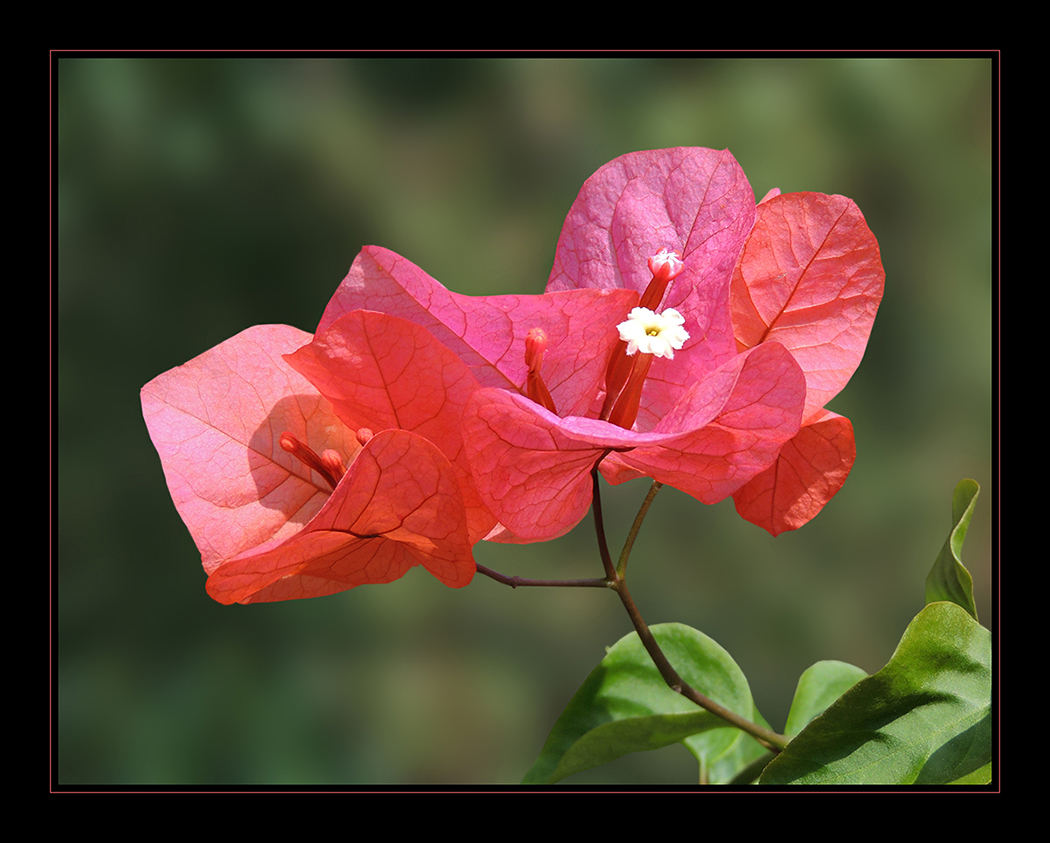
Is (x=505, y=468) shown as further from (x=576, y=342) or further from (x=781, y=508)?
(x=781, y=508)

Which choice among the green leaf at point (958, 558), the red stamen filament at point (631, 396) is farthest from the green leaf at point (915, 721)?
the red stamen filament at point (631, 396)

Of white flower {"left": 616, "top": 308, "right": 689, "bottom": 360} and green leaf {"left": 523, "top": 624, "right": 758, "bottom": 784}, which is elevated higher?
white flower {"left": 616, "top": 308, "right": 689, "bottom": 360}

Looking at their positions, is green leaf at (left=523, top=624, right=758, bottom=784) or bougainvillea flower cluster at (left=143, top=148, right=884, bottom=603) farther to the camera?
green leaf at (left=523, top=624, right=758, bottom=784)

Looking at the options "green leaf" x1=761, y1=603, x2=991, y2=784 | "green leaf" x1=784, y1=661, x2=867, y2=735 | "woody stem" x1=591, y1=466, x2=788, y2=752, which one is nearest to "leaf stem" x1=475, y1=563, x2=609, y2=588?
"woody stem" x1=591, y1=466, x2=788, y2=752

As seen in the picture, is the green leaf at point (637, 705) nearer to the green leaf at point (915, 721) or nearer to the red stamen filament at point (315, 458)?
the green leaf at point (915, 721)

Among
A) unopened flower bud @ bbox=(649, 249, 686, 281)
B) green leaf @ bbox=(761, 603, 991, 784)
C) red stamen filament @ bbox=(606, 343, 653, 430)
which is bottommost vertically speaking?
green leaf @ bbox=(761, 603, 991, 784)

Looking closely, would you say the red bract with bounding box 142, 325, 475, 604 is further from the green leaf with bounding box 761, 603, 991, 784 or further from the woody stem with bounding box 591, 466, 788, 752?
the green leaf with bounding box 761, 603, 991, 784

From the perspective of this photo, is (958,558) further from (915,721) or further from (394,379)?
(394,379)
